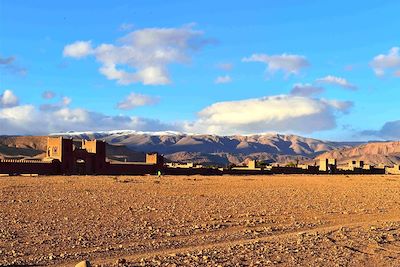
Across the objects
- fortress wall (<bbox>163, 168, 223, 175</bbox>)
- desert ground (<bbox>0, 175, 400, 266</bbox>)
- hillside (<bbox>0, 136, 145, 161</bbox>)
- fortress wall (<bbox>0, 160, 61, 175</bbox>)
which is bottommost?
desert ground (<bbox>0, 175, 400, 266</bbox>)

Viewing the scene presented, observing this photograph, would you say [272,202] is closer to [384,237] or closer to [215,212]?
[215,212]

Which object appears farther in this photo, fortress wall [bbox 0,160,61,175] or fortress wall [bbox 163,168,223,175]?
fortress wall [bbox 163,168,223,175]

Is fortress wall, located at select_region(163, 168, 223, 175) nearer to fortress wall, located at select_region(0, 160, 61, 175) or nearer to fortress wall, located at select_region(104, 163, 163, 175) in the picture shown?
fortress wall, located at select_region(104, 163, 163, 175)

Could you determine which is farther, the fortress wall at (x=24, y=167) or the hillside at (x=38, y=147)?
the hillside at (x=38, y=147)

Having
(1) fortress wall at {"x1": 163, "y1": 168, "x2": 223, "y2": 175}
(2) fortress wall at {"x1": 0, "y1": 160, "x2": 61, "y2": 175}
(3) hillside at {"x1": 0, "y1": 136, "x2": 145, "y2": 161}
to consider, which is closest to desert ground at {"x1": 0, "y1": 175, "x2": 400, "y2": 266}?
(2) fortress wall at {"x1": 0, "y1": 160, "x2": 61, "y2": 175}

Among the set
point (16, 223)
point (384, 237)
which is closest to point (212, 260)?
point (384, 237)

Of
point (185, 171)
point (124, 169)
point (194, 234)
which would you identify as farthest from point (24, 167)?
point (194, 234)

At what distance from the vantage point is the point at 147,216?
61.3 feet

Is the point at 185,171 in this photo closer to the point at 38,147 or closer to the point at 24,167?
the point at 24,167

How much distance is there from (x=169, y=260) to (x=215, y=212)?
9.95 m

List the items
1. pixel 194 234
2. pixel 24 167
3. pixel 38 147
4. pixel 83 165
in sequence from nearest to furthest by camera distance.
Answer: pixel 194 234, pixel 24 167, pixel 83 165, pixel 38 147

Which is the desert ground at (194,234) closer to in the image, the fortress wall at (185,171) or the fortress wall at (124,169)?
the fortress wall at (124,169)

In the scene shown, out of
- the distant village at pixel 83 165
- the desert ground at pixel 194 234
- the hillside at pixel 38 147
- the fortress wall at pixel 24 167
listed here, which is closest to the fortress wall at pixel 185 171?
the distant village at pixel 83 165

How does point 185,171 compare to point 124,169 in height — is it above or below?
below
